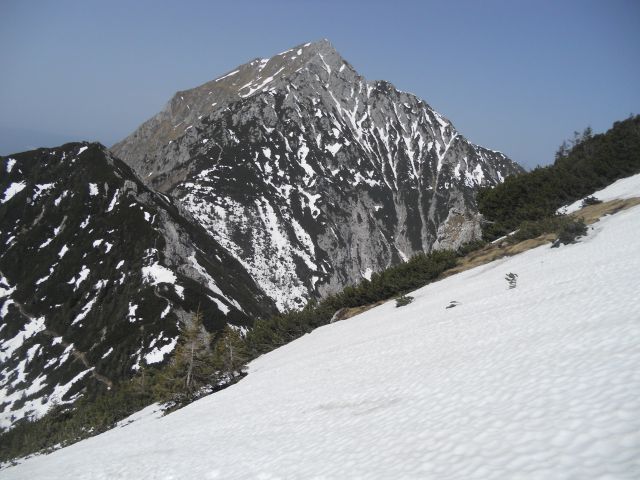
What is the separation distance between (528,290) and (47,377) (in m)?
106

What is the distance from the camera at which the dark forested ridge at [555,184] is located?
4381cm

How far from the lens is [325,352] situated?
23828 mm

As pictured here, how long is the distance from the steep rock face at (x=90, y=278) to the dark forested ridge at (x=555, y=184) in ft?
219

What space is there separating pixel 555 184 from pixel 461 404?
46.2m

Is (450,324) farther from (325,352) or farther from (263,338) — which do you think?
(263,338)

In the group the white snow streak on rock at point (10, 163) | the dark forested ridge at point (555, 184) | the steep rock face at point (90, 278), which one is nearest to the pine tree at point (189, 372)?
the dark forested ridge at point (555, 184)

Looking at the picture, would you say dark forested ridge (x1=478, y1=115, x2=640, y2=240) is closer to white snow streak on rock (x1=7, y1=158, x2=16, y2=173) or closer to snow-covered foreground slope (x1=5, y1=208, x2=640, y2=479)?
snow-covered foreground slope (x1=5, y1=208, x2=640, y2=479)

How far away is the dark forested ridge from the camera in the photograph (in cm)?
4381

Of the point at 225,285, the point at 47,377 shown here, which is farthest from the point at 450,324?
the point at 225,285

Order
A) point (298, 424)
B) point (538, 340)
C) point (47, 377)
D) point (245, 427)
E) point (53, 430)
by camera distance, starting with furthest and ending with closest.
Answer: point (47, 377) < point (53, 430) < point (245, 427) < point (298, 424) < point (538, 340)

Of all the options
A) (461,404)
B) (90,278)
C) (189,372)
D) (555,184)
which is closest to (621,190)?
(555,184)

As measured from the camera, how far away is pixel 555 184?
47656 millimetres

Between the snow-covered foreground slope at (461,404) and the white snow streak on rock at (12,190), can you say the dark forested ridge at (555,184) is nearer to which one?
the snow-covered foreground slope at (461,404)

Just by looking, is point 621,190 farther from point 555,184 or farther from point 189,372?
point 189,372
